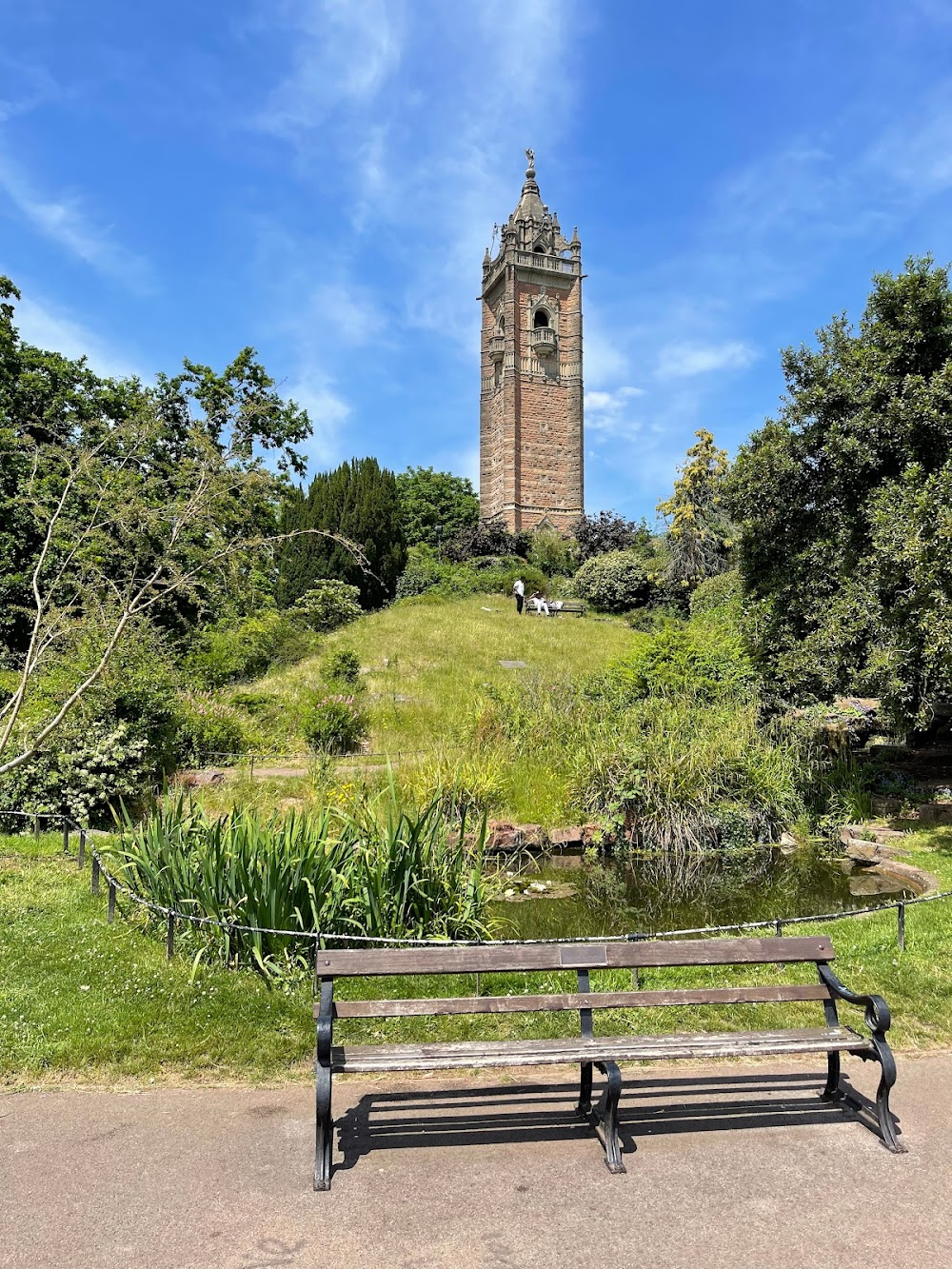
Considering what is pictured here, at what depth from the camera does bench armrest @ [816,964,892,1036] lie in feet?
10.3

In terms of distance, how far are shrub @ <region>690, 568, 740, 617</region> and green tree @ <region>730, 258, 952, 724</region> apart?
9715 mm

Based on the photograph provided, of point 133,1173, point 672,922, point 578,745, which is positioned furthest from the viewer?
point 578,745

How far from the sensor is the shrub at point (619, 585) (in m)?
29.3

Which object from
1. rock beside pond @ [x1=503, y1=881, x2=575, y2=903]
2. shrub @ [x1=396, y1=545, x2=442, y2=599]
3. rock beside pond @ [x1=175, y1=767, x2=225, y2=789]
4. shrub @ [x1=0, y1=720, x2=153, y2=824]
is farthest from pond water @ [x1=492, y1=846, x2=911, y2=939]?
shrub @ [x1=396, y1=545, x2=442, y2=599]

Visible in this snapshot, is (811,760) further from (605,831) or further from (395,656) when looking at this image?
(395,656)

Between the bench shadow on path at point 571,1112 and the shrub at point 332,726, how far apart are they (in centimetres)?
913

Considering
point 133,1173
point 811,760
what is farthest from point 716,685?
point 133,1173

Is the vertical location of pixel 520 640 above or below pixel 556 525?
below

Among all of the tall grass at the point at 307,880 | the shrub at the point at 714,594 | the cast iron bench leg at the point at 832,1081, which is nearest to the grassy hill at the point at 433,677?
the shrub at the point at 714,594

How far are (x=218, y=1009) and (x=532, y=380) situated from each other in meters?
40.3

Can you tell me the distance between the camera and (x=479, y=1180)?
281 centimetres

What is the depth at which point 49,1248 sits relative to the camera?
2434 mm

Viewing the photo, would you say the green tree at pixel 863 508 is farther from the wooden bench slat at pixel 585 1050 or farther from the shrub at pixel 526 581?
the shrub at pixel 526 581

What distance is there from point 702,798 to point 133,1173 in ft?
24.3
